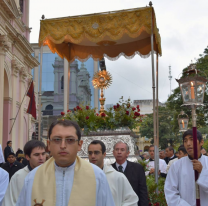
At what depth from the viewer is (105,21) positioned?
10.2 meters

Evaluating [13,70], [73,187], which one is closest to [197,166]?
[73,187]

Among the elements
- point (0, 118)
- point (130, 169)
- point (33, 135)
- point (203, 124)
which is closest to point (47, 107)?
point (33, 135)

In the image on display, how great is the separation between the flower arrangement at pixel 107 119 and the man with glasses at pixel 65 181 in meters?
6.56

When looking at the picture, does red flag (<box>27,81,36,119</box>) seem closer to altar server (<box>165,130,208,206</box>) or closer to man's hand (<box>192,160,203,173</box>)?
altar server (<box>165,130,208,206</box>)

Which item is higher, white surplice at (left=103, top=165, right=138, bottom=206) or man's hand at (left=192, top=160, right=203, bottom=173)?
man's hand at (left=192, top=160, right=203, bottom=173)

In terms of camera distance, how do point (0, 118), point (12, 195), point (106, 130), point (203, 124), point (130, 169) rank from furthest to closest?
point (203, 124), point (0, 118), point (106, 130), point (130, 169), point (12, 195)

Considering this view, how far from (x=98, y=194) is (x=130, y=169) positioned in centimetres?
276

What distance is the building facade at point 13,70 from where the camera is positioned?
20.0m

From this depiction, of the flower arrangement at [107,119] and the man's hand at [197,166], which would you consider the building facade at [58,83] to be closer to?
the flower arrangement at [107,119]

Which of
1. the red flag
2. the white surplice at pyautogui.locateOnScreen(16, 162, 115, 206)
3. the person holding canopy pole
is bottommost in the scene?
the white surplice at pyautogui.locateOnScreen(16, 162, 115, 206)

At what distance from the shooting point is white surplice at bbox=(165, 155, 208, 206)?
429 cm

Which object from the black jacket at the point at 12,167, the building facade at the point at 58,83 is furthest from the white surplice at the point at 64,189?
the building facade at the point at 58,83

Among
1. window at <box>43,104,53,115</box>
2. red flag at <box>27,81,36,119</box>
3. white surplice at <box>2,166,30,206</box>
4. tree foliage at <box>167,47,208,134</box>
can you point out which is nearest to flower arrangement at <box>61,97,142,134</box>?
white surplice at <box>2,166,30,206</box>

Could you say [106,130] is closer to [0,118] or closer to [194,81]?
[194,81]
